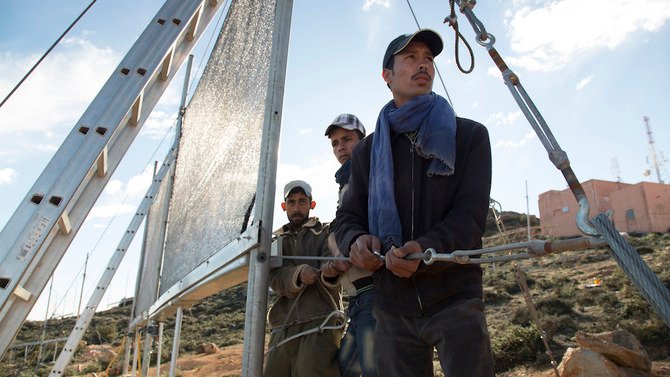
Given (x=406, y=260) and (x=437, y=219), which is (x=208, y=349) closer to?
(x=437, y=219)

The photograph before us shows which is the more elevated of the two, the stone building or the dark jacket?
the stone building

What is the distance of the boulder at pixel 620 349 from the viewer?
7.35 m

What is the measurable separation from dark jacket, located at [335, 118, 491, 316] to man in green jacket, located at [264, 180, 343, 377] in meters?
0.78

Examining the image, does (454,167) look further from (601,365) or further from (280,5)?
(601,365)

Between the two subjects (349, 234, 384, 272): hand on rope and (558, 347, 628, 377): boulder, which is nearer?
(349, 234, 384, 272): hand on rope

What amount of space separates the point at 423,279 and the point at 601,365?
6.70m

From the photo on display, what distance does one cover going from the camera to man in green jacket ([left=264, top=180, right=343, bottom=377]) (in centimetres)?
268

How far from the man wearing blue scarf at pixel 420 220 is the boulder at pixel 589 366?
647 cm

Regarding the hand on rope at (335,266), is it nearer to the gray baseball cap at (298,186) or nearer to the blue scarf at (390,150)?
the blue scarf at (390,150)

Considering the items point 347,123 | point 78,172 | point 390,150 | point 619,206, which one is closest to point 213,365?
point 347,123

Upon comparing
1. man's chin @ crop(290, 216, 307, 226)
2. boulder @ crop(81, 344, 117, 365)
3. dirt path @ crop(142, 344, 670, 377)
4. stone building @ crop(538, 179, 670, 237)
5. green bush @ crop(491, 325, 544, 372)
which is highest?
stone building @ crop(538, 179, 670, 237)

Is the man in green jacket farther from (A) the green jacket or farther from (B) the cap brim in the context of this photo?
(B) the cap brim

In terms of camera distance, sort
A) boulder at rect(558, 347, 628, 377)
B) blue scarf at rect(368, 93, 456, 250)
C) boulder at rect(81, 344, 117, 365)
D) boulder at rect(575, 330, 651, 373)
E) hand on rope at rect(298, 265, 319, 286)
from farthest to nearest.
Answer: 1. boulder at rect(81, 344, 117, 365)
2. boulder at rect(575, 330, 651, 373)
3. boulder at rect(558, 347, 628, 377)
4. hand on rope at rect(298, 265, 319, 286)
5. blue scarf at rect(368, 93, 456, 250)

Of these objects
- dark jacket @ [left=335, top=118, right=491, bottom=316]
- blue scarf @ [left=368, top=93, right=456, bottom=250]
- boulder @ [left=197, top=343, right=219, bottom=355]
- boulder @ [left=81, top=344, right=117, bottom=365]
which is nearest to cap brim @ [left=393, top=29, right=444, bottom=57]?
blue scarf @ [left=368, top=93, right=456, bottom=250]
